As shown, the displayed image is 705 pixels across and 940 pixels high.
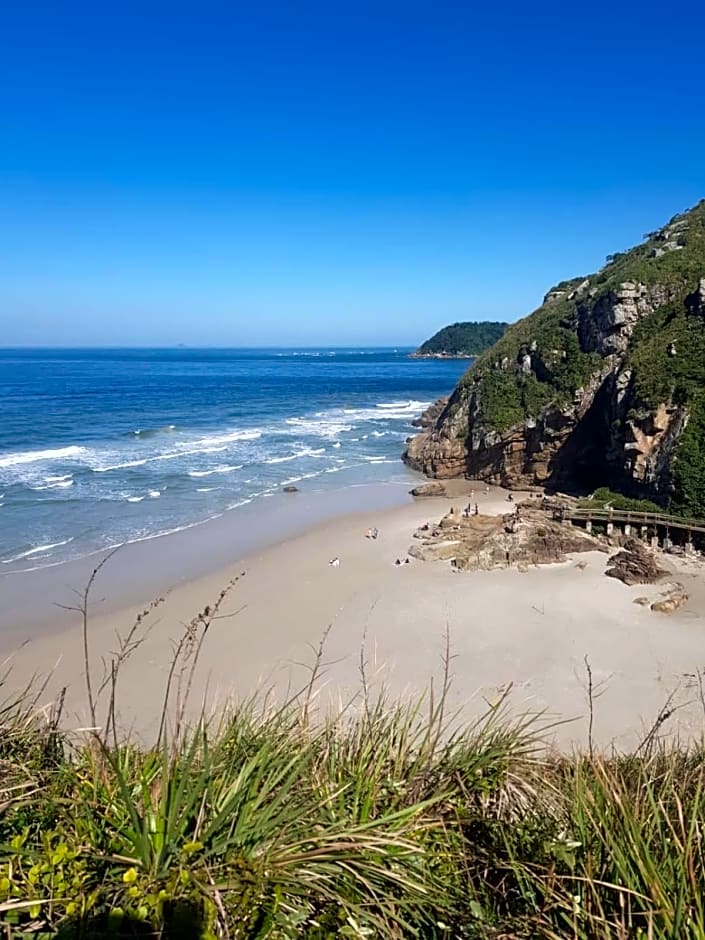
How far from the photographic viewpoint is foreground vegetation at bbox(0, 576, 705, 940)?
8.24 ft

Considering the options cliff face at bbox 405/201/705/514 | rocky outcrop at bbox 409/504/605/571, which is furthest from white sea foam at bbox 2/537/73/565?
cliff face at bbox 405/201/705/514

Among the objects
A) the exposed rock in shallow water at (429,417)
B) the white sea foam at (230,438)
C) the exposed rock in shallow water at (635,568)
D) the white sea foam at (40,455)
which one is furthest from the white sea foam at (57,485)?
the exposed rock in shallow water at (429,417)

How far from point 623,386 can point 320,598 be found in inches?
672

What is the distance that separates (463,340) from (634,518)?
16526 cm

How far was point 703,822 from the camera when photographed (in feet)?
10.0

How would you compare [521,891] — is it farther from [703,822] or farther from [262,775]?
[262,775]

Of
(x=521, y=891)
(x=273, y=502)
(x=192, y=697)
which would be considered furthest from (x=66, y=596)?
A: (x=521, y=891)

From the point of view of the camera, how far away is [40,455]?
37062 millimetres

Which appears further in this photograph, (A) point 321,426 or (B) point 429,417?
(A) point 321,426

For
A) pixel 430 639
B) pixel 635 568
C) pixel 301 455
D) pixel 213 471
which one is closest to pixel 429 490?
pixel 301 455

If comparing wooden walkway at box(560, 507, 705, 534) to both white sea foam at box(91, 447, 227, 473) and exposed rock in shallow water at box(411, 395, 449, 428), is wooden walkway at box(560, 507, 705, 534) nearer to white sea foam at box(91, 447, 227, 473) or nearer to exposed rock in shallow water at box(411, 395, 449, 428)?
white sea foam at box(91, 447, 227, 473)

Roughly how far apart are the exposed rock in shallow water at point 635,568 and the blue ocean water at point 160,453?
605 inches

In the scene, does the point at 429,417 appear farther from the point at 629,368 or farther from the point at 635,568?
the point at 635,568

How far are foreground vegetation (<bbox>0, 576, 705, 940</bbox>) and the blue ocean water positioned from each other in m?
18.7
